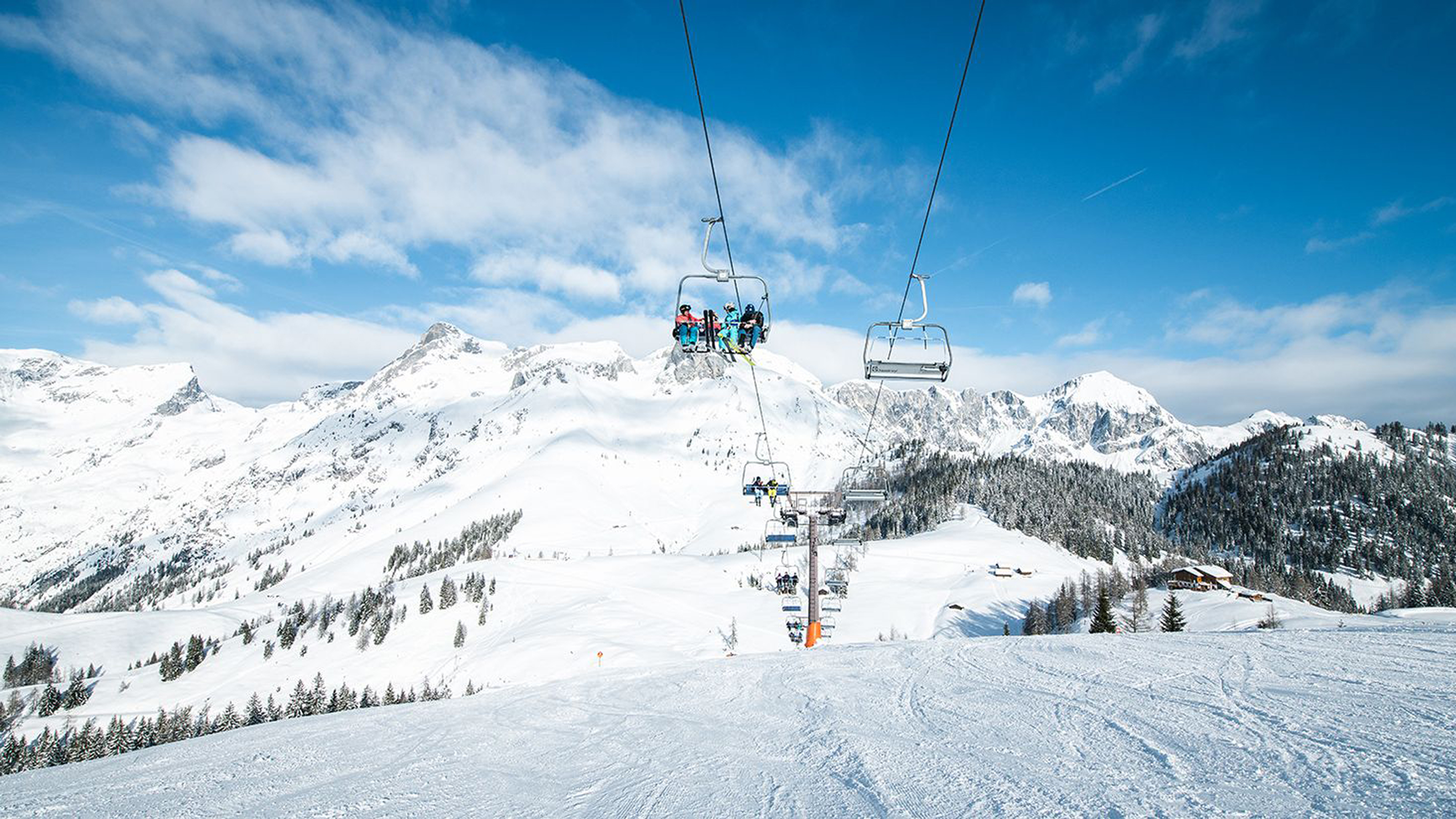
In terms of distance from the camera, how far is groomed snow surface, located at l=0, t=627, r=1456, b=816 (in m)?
6.32

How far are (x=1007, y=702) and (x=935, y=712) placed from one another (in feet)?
4.09

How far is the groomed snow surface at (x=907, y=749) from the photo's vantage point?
249 inches

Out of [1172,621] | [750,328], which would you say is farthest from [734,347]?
[1172,621]

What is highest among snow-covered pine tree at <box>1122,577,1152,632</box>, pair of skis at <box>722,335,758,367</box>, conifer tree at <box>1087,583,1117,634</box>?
pair of skis at <box>722,335,758,367</box>

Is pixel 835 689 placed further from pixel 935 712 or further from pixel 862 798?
pixel 862 798

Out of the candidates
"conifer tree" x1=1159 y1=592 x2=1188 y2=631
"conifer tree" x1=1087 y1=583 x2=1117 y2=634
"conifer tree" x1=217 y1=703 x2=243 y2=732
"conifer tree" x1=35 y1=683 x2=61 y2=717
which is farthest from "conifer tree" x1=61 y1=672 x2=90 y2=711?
"conifer tree" x1=1159 y1=592 x2=1188 y2=631

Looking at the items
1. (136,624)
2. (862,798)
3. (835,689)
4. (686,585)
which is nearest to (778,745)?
(862,798)

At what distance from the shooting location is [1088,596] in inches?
3418

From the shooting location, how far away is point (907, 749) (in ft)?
26.1

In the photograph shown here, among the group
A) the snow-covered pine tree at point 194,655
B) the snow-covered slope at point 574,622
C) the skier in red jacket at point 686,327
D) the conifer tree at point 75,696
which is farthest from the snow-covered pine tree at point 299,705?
the skier in red jacket at point 686,327

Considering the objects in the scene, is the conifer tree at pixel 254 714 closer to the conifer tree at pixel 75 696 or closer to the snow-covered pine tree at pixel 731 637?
the conifer tree at pixel 75 696

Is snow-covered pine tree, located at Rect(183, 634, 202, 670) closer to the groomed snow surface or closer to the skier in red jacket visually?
the groomed snow surface

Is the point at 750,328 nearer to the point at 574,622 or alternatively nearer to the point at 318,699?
the point at 318,699

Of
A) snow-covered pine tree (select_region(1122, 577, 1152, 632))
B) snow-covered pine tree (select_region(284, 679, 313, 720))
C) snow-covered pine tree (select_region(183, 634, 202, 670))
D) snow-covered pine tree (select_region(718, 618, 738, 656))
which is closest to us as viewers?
snow-covered pine tree (select_region(1122, 577, 1152, 632))
